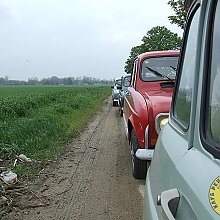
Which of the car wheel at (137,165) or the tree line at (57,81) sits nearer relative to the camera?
the car wheel at (137,165)

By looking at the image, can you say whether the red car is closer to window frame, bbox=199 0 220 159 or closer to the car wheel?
the car wheel

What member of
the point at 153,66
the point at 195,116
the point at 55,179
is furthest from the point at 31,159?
the point at 195,116

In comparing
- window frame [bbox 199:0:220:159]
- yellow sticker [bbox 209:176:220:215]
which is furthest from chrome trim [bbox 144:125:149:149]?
yellow sticker [bbox 209:176:220:215]

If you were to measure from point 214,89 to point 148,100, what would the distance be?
378 cm

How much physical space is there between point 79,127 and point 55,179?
6.00 metres

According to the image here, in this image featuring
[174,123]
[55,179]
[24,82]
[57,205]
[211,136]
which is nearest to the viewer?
[211,136]

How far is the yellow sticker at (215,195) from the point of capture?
41.6 inches

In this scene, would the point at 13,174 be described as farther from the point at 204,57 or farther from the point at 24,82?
the point at 24,82

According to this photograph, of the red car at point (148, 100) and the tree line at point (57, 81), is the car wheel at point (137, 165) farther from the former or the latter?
the tree line at point (57, 81)

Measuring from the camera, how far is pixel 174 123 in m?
2.00

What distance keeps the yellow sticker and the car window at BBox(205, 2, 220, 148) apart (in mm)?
243

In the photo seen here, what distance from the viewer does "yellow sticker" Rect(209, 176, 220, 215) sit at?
1.06m

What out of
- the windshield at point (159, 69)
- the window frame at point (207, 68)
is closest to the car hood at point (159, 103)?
the windshield at point (159, 69)

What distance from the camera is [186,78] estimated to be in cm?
195
